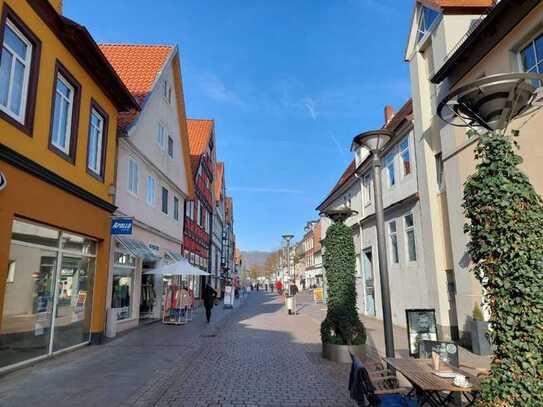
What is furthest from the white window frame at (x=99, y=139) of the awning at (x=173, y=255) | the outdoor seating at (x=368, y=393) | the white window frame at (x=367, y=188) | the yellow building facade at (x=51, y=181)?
the white window frame at (x=367, y=188)

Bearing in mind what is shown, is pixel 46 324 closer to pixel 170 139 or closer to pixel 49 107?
pixel 49 107

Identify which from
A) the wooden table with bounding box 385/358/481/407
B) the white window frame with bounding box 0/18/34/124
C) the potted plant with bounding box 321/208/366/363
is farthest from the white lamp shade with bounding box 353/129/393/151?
the white window frame with bounding box 0/18/34/124

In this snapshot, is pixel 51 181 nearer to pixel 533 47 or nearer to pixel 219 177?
pixel 533 47

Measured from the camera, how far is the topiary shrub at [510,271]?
348 cm

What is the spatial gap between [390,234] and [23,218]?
561 inches

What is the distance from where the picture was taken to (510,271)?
3.61m

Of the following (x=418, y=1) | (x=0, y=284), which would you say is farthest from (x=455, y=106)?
(x=418, y=1)

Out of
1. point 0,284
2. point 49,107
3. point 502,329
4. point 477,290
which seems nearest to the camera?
point 502,329

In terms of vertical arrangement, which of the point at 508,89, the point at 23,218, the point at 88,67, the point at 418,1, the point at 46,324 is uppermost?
the point at 418,1

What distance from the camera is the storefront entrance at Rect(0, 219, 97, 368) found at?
25.7 feet

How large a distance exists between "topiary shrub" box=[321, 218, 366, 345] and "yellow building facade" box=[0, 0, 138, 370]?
6.53 m

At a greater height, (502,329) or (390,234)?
(390,234)

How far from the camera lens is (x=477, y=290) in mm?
10945

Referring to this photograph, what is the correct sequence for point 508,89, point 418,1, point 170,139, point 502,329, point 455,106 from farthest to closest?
1. point 170,139
2. point 418,1
3. point 455,106
4. point 508,89
5. point 502,329
